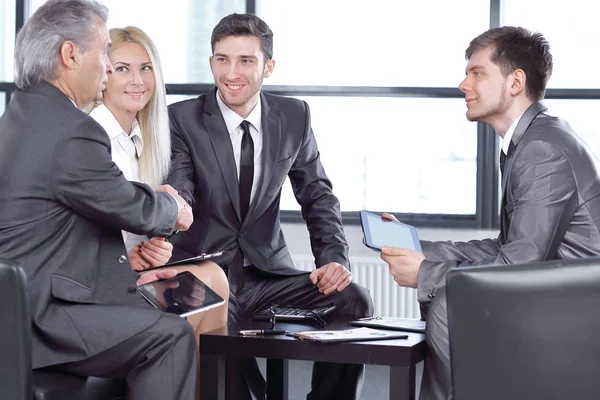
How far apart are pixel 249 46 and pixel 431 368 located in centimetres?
163

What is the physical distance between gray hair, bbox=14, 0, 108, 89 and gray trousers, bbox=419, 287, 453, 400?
119cm

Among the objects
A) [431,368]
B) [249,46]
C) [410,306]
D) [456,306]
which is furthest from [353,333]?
[410,306]

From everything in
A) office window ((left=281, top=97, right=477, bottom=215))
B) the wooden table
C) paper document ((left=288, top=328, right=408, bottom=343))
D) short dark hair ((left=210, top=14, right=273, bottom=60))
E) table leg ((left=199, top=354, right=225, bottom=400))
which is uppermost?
short dark hair ((left=210, top=14, right=273, bottom=60))

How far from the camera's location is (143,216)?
235cm

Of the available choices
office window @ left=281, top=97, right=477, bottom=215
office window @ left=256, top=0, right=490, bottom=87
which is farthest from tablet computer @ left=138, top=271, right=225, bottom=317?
office window @ left=256, top=0, right=490, bottom=87

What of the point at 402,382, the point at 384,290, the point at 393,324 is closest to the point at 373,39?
the point at 384,290

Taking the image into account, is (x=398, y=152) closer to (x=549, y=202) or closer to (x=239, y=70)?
(x=239, y=70)

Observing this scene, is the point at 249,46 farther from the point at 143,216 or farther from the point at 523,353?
the point at 523,353

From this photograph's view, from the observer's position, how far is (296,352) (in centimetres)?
243

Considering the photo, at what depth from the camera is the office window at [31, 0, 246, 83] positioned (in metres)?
5.11

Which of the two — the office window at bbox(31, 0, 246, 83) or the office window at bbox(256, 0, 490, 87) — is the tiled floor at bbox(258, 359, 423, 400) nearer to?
the office window at bbox(256, 0, 490, 87)

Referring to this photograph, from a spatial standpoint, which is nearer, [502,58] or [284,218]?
[502,58]

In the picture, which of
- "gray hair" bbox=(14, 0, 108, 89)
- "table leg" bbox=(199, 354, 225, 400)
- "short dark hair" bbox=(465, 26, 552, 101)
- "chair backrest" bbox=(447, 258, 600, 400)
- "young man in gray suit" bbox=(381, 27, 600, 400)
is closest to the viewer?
"chair backrest" bbox=(447, 258, 600, 400)

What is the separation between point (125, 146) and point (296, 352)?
48.6 inches
